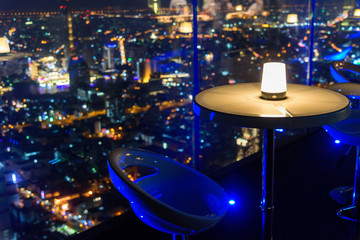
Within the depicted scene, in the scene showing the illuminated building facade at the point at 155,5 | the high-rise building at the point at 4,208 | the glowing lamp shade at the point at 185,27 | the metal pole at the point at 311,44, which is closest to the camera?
the high-rise building at the point at 4,208

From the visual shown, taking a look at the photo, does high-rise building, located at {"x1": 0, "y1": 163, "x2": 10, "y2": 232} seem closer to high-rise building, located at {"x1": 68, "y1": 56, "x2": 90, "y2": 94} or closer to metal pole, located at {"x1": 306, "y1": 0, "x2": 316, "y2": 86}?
high-rise building, located at {"x1": 68, "y1": 56, "x2": 90, "y2": 94}

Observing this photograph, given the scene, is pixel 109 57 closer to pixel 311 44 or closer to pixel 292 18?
pixel 292 18

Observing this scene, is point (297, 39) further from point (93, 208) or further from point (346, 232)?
point (93, 208)

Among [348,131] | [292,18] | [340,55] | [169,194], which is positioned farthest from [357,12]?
[169,194]

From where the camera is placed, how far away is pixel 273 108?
183cm

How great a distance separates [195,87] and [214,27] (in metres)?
0.54

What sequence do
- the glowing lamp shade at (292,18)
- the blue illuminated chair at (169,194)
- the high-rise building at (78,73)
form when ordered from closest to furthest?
the blue illuminated chair at (169,194) < the high-rise building at (78,73) < the glowing lamp shade at (292,18)

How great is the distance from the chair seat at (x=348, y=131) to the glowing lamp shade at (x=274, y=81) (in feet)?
2.71

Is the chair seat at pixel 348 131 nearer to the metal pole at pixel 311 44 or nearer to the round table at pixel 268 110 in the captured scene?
the round table at pixel 268 110

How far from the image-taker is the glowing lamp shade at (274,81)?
190 cm

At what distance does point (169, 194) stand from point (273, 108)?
25.5 inches

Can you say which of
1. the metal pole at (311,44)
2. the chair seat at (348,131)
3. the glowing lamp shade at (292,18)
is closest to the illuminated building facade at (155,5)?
the chair seat at (348,131)

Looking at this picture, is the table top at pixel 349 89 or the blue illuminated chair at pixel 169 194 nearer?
the blue illuminated chair at pixel 169 194

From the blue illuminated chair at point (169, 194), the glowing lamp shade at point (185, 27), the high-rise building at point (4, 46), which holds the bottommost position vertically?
the blue illuminated chair at point (169, 194)
